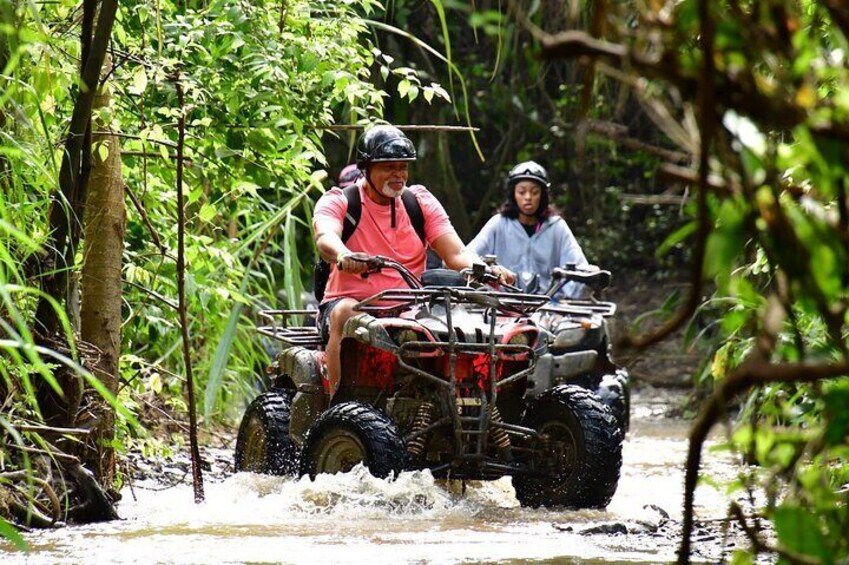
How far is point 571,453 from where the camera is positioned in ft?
25.3

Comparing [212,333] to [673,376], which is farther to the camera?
[673,376]

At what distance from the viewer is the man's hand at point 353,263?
7242 mm

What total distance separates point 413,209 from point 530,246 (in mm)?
2271

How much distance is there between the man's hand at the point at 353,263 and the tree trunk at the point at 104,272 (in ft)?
3.29

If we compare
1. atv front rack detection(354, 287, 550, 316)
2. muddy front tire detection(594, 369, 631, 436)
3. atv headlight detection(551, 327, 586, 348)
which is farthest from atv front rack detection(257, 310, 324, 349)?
muddy front tire detection(594, 369, 631, 436)

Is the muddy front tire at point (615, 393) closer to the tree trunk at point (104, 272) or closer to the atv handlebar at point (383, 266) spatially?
the atv handlebar at point (383, 266)

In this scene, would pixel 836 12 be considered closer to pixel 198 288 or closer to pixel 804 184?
pixel 804 184

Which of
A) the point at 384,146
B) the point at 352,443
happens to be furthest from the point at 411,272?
the point at 352,443

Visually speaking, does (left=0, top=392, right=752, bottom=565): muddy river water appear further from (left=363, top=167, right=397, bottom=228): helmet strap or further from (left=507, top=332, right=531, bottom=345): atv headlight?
(left=363, top=167, right=397, bottom=228): helmet strap

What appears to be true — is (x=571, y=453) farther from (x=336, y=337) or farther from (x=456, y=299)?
(x=336, y=337)

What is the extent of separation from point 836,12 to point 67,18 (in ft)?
17.3

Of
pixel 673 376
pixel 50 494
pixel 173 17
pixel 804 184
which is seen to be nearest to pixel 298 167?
pixel 173 17

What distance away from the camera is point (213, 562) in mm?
5887

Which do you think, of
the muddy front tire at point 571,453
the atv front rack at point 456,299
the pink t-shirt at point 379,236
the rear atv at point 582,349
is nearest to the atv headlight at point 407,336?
the atv front rack at point 456,299
